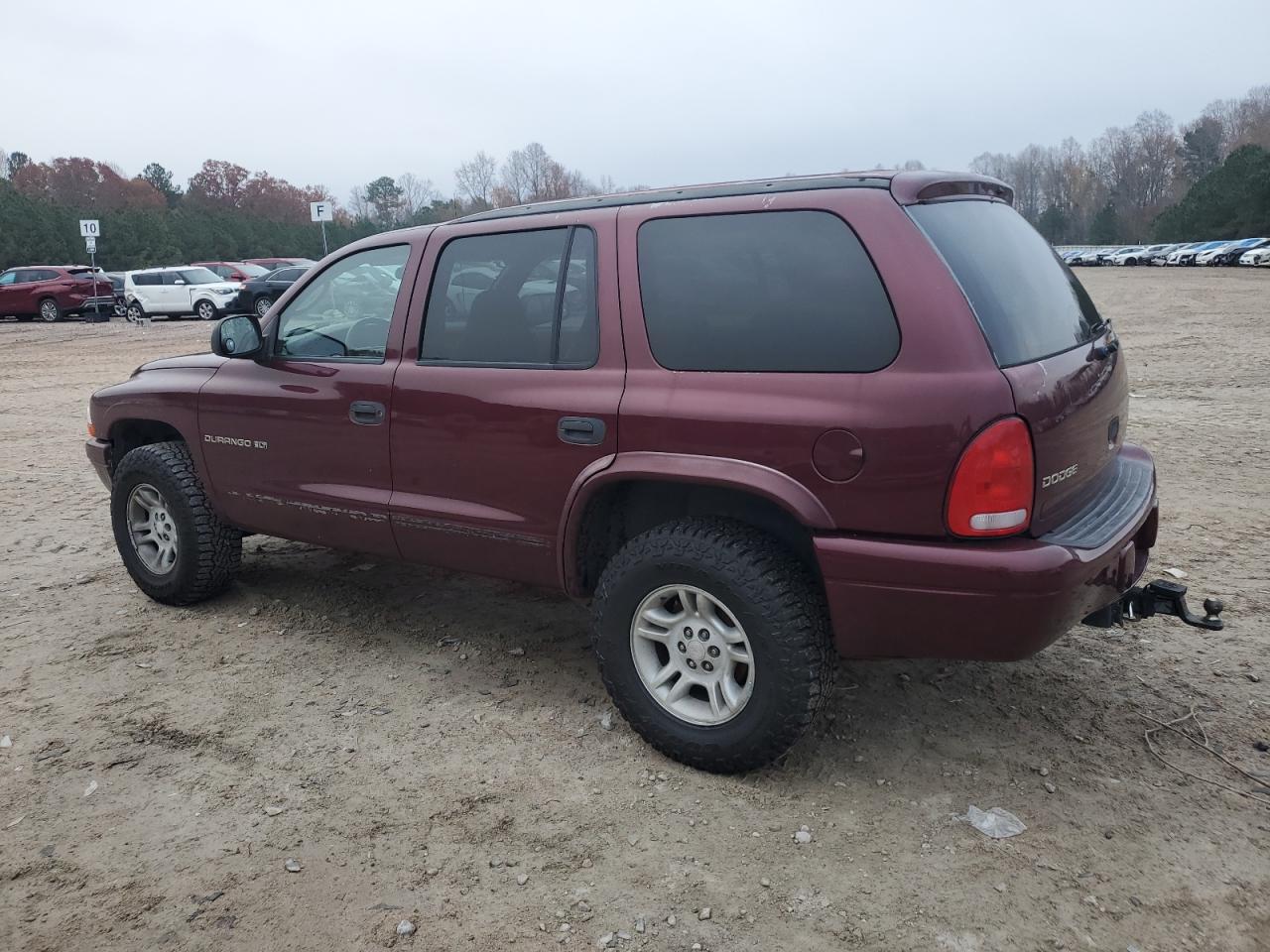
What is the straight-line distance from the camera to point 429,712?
3930 mm

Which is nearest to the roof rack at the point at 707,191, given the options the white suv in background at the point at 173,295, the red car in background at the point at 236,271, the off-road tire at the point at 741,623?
the off-road tire at the point at 741,623

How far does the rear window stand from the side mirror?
2.89 meters

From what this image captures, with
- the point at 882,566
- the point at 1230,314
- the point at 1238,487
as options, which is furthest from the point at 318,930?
the point at 1230,314

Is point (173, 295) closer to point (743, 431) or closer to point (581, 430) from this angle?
point (581, 430)

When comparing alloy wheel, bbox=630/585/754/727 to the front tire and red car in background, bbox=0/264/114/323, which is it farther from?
the front tire

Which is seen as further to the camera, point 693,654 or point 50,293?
point 50,293

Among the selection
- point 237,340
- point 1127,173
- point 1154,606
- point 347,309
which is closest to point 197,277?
point 237,340

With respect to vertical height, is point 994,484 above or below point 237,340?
below

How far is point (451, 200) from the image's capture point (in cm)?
7706

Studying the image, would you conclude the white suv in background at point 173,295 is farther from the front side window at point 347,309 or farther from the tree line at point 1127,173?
the tree line at point 1127,173

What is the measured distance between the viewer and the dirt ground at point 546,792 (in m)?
2.72

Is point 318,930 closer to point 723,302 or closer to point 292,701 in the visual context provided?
point 292,701

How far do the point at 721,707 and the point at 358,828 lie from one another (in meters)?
1.21

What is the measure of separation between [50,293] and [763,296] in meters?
30.3
